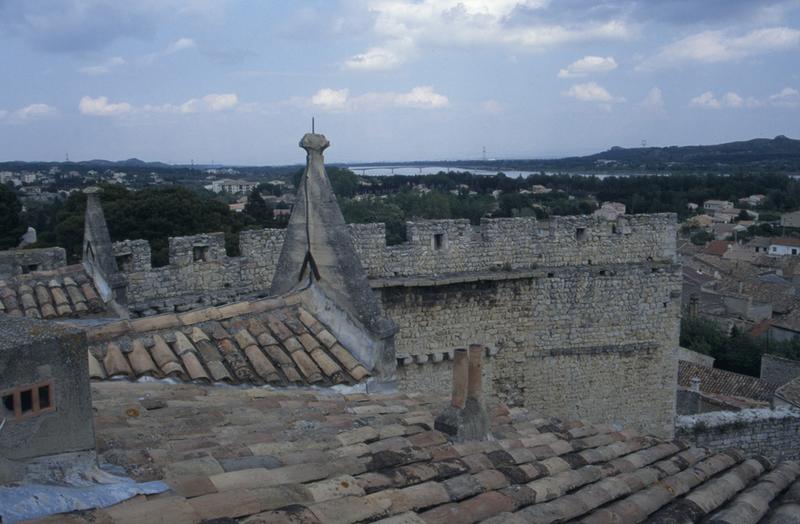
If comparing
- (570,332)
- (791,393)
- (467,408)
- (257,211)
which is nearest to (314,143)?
(467,408)

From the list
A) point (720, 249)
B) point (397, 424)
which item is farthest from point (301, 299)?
point (720, 249)

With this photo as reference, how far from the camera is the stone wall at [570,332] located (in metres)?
11.4

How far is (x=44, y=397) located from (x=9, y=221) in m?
31.9

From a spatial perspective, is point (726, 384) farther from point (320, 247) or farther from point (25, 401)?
point (25, 401)

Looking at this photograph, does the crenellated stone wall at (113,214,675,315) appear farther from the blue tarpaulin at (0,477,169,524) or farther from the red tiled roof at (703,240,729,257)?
the red tiled roof at (703,240,729,257)

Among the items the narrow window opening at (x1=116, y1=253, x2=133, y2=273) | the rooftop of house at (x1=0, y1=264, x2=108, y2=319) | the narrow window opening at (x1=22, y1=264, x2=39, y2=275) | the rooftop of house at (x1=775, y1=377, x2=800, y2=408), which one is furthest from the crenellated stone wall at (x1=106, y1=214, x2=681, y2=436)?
the rooftop of house at (x1=775, y1=377, x2=800, y2=408)

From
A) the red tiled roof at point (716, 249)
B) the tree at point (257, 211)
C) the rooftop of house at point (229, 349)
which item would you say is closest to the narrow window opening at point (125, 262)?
the rooftop of house at point (229, 349)

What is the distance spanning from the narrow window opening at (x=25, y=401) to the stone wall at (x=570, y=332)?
8458 mm

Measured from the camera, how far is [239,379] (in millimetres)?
5234

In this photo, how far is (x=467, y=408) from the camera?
425 cm

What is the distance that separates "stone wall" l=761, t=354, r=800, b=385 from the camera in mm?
25172

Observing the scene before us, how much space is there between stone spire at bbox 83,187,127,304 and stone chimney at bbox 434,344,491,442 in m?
6.08

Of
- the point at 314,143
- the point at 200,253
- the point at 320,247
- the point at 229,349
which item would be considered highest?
the point at 314,143

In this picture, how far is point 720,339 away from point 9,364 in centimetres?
3298
